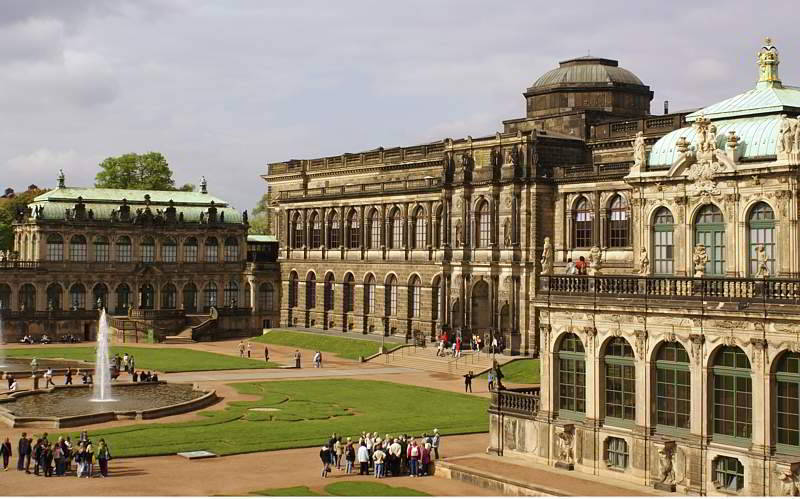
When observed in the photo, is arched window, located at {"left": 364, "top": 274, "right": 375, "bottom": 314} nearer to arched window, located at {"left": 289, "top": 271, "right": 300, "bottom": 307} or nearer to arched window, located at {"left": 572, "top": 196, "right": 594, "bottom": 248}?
arched window, located at {"left": 289, "top": 271, "right": 300, "bottom": 307}

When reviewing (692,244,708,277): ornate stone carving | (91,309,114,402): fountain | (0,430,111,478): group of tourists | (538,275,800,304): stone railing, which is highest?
(692,244,708,277): ornate stone carving

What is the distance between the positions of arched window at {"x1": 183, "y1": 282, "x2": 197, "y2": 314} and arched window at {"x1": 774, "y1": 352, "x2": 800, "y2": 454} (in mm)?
92810

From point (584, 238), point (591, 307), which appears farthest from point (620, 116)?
point (591, 307)

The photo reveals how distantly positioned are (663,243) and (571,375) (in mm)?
6418

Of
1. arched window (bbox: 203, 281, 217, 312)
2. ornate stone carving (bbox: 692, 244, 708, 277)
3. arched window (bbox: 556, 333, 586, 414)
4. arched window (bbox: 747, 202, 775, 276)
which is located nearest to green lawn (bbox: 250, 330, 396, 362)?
arched window (bbox: 203, 281, 217, 312)

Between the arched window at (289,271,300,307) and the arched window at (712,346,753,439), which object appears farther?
the arched window at (289,271,300,307)

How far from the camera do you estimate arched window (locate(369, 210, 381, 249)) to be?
106m

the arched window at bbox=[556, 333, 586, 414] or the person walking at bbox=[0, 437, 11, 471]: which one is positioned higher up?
the arched window at bbox=[556, 333, 586, 414]

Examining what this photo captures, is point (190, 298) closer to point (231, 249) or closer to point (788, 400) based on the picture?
point (231, 249)

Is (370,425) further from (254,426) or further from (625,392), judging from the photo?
(625,392)

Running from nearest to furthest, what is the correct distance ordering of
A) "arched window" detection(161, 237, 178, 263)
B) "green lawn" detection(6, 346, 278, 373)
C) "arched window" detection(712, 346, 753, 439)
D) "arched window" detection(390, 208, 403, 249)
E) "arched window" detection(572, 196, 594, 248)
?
1. "arched window" detection(712, 346, 753, 439)
2. "arched window" detection(572, 196, 594, 248)
3. "green lawn" detection(6, 346, 278, 373)
4. "arched window" detection(390, 208, 403, 249)
5. "arched window" detection(161, 237, 178, 263)

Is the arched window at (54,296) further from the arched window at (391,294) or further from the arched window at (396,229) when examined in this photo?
the arched window at (396,229)

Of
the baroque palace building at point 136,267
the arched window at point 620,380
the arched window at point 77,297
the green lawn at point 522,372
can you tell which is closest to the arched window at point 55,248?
the baroque palace building at point 136,267

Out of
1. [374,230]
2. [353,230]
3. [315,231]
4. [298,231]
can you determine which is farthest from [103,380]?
[298,231]
